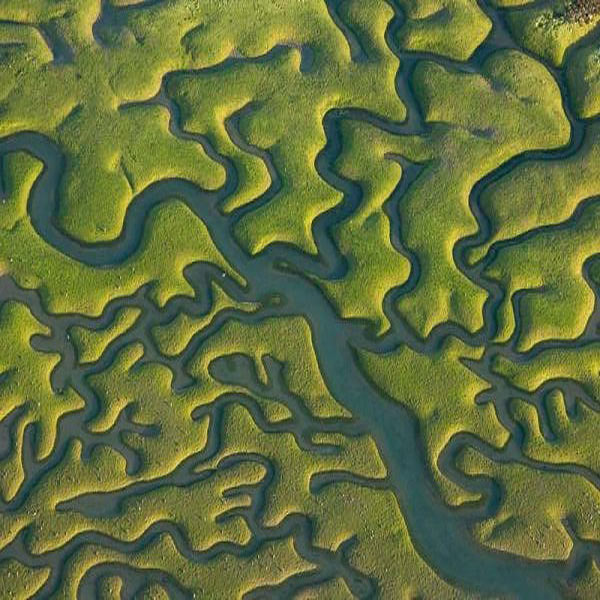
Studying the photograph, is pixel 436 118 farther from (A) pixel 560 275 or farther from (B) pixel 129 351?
(B) pixel 129 351

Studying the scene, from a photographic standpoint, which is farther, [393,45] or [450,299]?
[393,45]

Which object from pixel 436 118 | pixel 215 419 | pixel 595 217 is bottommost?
pixel 215 419

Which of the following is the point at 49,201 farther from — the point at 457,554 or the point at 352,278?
the point at 457,554

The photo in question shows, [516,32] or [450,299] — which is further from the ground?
[516,32]

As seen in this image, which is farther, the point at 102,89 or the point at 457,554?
the point at 102,89

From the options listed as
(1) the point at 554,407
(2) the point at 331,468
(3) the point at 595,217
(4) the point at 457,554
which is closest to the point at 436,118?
(3) the point at 595,217

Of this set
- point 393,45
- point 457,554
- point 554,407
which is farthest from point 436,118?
point 457,554
